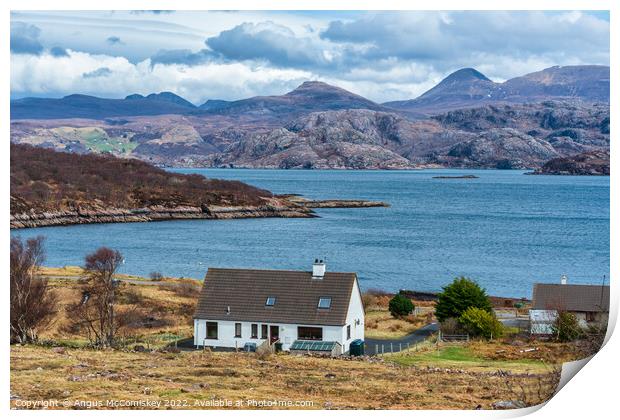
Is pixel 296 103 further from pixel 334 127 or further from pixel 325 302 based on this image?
pixel 325 302

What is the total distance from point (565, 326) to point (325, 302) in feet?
15.5

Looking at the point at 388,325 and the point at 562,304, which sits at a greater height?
the point at 562,304

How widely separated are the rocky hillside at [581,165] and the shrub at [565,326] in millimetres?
85352

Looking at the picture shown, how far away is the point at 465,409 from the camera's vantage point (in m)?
10.6

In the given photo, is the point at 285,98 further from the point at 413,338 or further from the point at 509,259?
the point at 413,338

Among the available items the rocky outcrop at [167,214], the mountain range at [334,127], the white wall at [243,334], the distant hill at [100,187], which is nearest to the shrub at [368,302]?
the white wall at [243,334]

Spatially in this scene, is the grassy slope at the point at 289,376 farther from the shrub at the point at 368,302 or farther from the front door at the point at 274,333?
the shrub at the point at 368,302

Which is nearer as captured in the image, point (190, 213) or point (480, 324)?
point (480, 324)

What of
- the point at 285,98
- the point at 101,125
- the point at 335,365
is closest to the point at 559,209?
→ the point at 335,365

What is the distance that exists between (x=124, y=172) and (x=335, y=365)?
2422 inches

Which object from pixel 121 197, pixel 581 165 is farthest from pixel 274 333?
pixel 581 165

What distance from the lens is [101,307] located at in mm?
16250

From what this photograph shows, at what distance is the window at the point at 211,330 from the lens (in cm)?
1585

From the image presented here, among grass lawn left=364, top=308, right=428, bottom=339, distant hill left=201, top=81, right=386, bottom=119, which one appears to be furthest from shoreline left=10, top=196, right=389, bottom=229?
distant hill left=201, top=81, right=386, bottom=119
